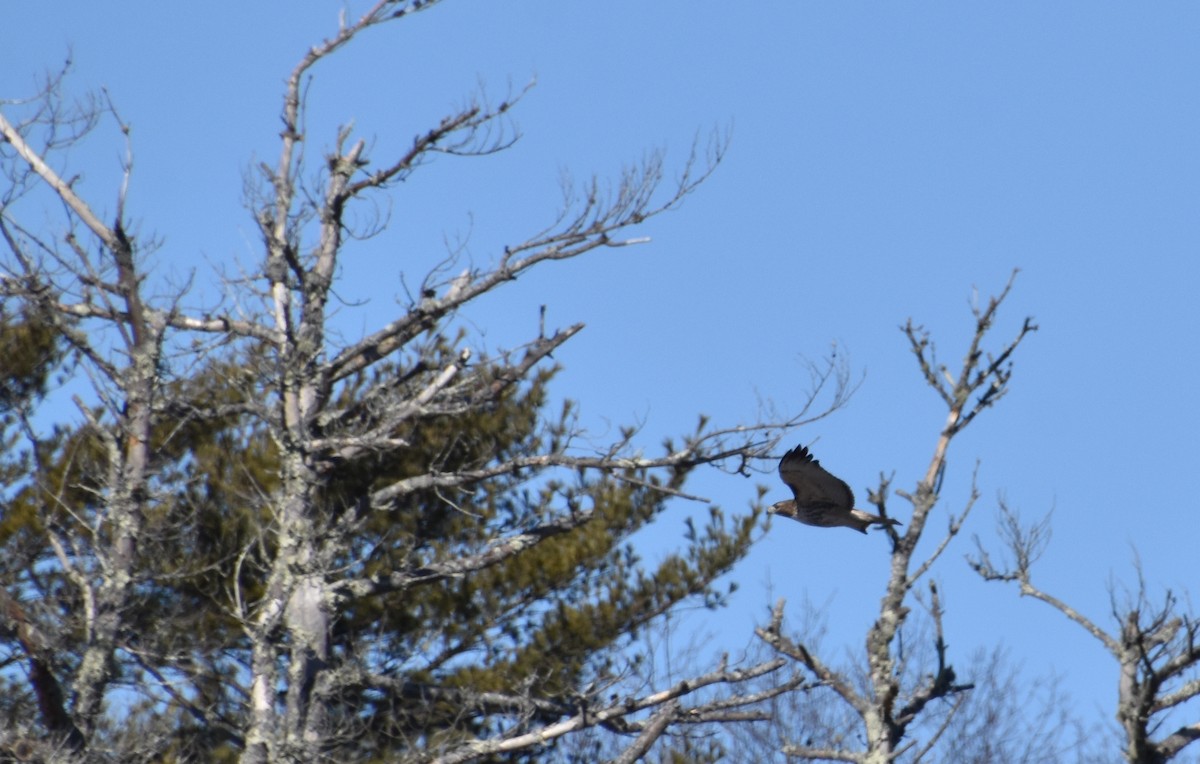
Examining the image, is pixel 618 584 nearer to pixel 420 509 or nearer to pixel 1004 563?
pixel 420 509

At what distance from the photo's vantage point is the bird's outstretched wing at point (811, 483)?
29.5 ft

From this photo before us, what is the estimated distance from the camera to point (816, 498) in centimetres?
928

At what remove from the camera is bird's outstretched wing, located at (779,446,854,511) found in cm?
900

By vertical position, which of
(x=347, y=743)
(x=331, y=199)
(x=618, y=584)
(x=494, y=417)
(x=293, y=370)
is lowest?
(x=347, y=743)

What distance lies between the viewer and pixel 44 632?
10594mm

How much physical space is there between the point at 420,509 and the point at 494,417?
1.12 meters

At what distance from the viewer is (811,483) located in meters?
9.15

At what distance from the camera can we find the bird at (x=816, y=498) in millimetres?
9016

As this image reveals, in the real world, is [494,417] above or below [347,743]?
above

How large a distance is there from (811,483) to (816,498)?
0.17m

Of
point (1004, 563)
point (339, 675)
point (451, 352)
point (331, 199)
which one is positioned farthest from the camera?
point (451, 352)

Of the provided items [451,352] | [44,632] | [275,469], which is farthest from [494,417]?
[44,632]

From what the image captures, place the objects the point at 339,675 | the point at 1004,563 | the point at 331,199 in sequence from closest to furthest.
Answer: the point at 1004,563
the point at 339,675
the point at 331,199

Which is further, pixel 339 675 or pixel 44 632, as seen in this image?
pixel 339 675
